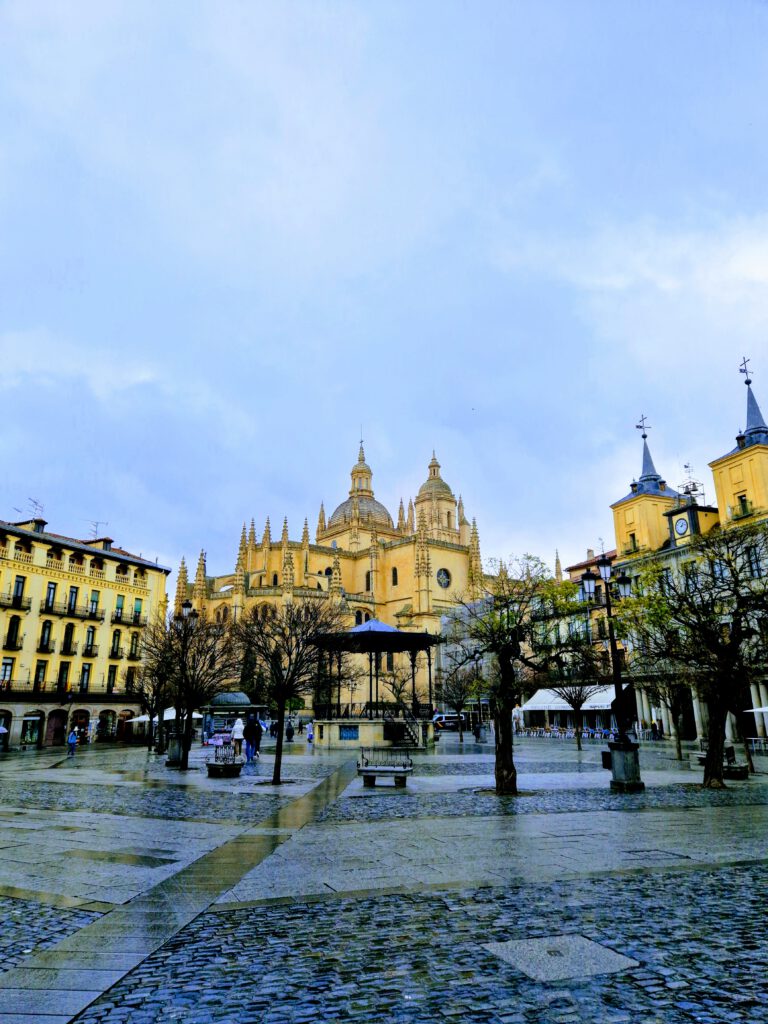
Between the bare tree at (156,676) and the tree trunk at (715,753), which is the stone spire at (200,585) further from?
the tree trunk at (715,753)

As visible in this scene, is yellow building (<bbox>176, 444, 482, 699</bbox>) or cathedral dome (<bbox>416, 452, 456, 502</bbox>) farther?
cathedral dome (<bbox>416, 452, 456, 502</bbox>)

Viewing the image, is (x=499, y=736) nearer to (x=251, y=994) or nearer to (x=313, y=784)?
(x=313, y=784)

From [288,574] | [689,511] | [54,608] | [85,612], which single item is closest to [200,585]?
[288,574]

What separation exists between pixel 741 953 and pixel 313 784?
12.8 m

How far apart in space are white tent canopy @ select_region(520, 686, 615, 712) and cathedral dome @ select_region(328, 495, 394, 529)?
4018cm

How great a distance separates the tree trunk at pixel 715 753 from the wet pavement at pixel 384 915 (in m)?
4.01

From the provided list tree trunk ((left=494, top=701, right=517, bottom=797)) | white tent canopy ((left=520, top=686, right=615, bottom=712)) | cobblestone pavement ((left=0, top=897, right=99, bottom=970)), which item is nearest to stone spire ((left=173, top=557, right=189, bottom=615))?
white tent canopy ((left=520, top=686, right=615, bottom=712))

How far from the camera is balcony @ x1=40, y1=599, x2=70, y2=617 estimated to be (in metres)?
40.2

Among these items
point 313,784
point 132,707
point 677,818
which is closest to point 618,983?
point 677,818

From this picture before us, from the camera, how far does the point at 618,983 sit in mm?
4023

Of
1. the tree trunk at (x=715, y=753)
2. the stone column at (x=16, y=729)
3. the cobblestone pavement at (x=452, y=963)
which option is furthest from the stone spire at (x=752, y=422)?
the stone column at (x=16, y=729)

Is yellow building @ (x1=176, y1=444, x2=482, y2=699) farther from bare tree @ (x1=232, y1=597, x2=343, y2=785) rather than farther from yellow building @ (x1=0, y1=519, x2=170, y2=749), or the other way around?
yellow building @ (x1=0, y1=519, x2=170, y2=749)

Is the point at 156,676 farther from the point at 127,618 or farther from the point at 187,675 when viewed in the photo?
the point at 187,675

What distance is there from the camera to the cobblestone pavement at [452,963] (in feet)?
12.0
